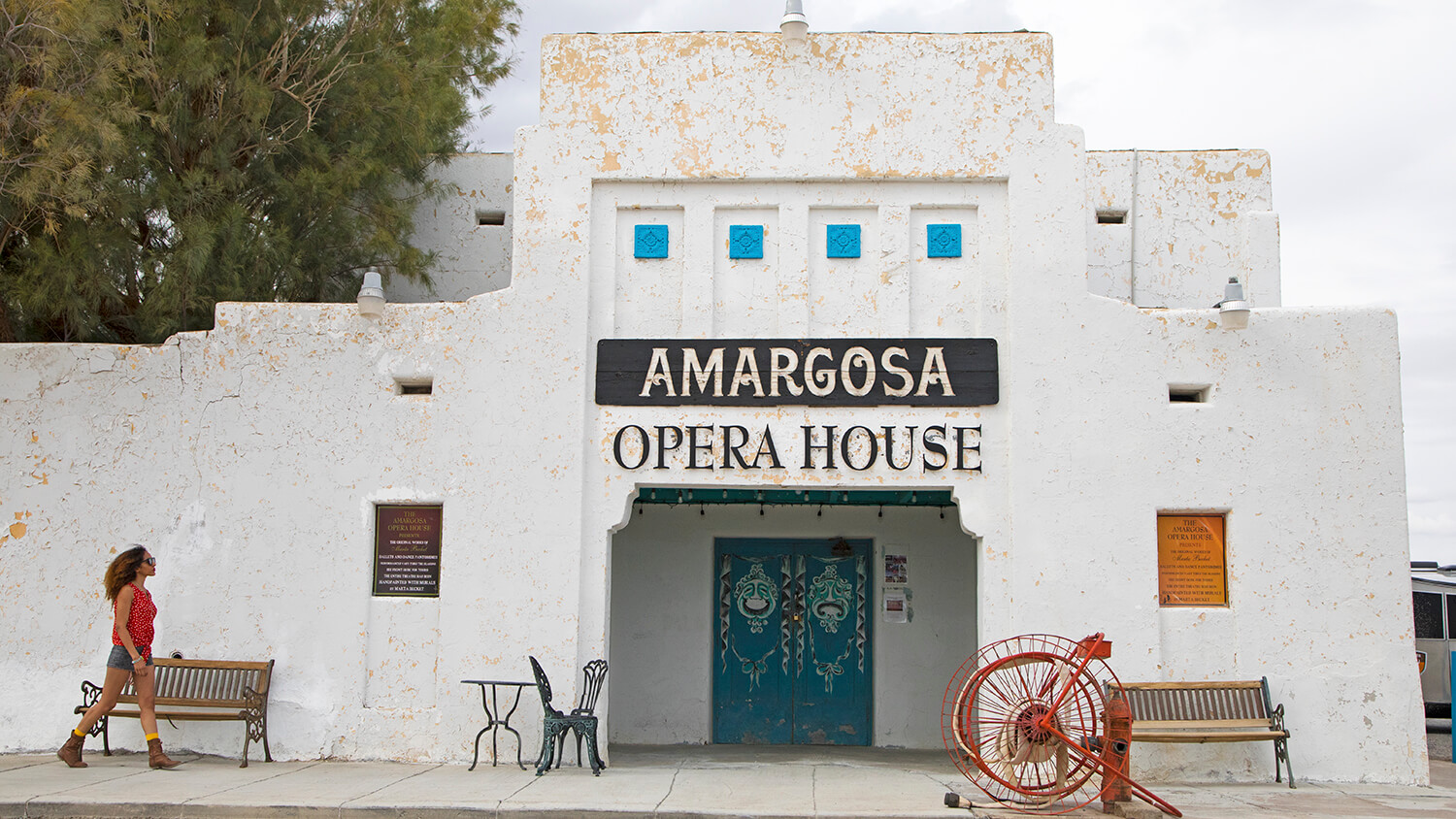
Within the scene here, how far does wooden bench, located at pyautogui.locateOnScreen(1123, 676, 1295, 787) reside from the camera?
921 centimetres

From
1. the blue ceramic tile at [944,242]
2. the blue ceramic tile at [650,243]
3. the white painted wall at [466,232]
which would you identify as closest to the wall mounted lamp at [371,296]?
the blue ceramic tile at [650,243]

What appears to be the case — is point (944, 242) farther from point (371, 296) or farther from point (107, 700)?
point (107, 700)

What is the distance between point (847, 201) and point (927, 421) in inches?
83.3

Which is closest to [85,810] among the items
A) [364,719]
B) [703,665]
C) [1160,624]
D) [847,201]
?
[364,719]

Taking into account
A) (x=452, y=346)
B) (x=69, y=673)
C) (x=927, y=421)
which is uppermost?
(x=452, y=346)

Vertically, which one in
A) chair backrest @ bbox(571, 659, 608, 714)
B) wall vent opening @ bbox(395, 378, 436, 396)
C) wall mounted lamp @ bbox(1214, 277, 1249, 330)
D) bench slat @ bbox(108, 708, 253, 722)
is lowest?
bench slat @ bbox(108, 708, 253, 722)

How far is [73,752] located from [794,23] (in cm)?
863

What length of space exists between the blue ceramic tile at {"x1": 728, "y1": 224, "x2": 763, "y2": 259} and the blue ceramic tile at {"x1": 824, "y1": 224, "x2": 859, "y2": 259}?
63cm

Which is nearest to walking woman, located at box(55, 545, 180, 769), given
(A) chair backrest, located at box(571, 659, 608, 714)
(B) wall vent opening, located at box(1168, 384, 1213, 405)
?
(A) chair backrest, located at box(571, 659, 608, 714)

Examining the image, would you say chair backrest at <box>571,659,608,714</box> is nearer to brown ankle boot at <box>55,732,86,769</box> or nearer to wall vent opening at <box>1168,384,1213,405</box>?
brown ankle boot at <box>55,732,86,769</box>

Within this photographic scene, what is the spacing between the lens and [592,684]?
9648 millimetres

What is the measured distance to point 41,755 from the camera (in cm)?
980

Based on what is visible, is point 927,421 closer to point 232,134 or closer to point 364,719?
point 364,719

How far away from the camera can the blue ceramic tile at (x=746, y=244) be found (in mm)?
10328
